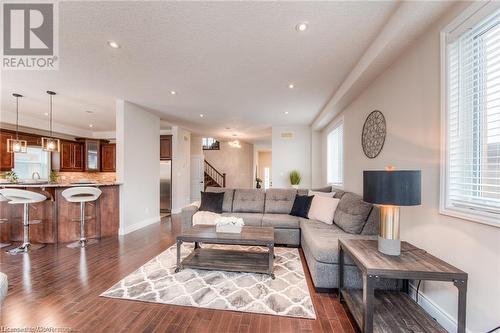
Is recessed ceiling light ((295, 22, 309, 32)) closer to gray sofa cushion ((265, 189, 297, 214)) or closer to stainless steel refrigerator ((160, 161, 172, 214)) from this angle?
gray sofa cushion ((265, 189, 297, 214))

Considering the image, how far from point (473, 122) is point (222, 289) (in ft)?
9.05

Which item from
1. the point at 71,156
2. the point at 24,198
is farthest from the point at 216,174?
the point at 24,198

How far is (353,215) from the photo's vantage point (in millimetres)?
2852

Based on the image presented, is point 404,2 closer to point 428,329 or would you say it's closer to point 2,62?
point 428,329

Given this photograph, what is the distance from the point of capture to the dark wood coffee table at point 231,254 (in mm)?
2648

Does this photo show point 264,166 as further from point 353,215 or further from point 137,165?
point 353,215

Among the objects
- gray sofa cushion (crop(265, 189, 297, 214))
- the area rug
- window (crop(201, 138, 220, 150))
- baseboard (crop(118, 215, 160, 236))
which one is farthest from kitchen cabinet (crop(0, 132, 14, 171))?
window (crop(201, 138, 220, 150))

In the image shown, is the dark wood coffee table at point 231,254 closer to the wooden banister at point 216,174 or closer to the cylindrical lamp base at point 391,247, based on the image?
the cylindrical lamp base at point 391,247

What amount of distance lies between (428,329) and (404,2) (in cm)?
262

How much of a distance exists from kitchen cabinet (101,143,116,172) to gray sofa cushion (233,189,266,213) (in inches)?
215

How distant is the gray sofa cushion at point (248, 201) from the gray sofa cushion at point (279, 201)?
14 cm

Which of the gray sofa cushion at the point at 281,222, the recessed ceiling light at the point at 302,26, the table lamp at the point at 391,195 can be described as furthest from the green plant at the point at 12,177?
the table lamp at the point at 391,195

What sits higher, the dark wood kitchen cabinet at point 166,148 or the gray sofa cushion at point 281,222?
the dark wood kitchen cabinet at point 166,148

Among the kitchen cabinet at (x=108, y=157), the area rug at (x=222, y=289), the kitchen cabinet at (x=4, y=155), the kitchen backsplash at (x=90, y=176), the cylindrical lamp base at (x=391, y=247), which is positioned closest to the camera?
the cylindrical lamp base at (x=391, y=247)
